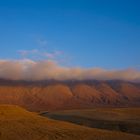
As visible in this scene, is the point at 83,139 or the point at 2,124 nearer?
the point at 83,139

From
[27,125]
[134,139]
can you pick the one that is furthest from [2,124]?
[134,139]

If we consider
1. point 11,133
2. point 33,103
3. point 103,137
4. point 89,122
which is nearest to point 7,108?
point 89,122

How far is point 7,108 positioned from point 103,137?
2080 cm

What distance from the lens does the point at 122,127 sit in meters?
38.0

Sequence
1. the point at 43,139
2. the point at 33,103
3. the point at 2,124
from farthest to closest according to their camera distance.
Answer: the point at 33,103 → the point at 2,124 → the point at 43,139

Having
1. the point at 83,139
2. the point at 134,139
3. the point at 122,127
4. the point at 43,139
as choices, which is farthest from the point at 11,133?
the point at 122,127

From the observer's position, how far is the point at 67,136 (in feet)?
80.4

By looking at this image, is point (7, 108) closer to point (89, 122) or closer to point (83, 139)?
point (89, 122)

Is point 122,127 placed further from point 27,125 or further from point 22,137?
point 22,137

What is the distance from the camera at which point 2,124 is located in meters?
28.7

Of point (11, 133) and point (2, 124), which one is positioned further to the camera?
point (2, 124)

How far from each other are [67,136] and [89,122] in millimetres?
18414

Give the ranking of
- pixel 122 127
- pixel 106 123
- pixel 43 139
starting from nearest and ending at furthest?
1. pixel 43 139
2. pixel 122 127
3. pixel 106 123

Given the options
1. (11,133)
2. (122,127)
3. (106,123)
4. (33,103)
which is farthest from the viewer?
(33,103)
